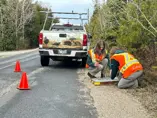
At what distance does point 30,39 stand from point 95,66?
47763 millimetres

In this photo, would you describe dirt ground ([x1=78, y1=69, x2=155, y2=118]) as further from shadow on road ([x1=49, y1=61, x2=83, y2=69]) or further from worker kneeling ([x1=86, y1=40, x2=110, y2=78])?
shadow on road ([x1=49, y1=61, x2=83, y2=69])

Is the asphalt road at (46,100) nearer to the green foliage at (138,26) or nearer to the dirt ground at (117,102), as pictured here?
the dirt ground at (117,102)

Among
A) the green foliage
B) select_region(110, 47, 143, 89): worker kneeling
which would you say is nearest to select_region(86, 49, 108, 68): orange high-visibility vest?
the green foliage

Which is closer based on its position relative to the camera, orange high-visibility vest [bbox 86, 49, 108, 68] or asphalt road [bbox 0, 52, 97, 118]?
asphalt road [bbox 0, 52, 97, 118]

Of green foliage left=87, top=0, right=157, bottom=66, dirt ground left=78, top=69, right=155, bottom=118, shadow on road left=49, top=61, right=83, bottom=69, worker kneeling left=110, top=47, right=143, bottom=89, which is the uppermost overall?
green foliage left=87, top=0, right=157, bottom=66

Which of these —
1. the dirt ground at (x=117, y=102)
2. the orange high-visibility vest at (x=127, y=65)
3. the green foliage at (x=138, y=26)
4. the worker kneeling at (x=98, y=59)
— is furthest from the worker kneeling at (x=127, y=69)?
the worker kneeling at (x=98, y=59)

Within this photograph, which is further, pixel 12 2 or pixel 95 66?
pixel 12 2

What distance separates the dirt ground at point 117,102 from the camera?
6.94 metres

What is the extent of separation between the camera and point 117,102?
316 inches

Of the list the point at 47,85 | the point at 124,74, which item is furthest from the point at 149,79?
the point at 47,85

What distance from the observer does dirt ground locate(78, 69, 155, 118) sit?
22.8 ft

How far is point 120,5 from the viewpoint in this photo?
41.4 ft

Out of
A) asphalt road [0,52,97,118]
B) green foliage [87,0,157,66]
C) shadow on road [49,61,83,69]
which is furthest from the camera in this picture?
shadow on road [49,61,83,69]

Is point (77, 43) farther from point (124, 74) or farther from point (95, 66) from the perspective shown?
point (124, 74)
